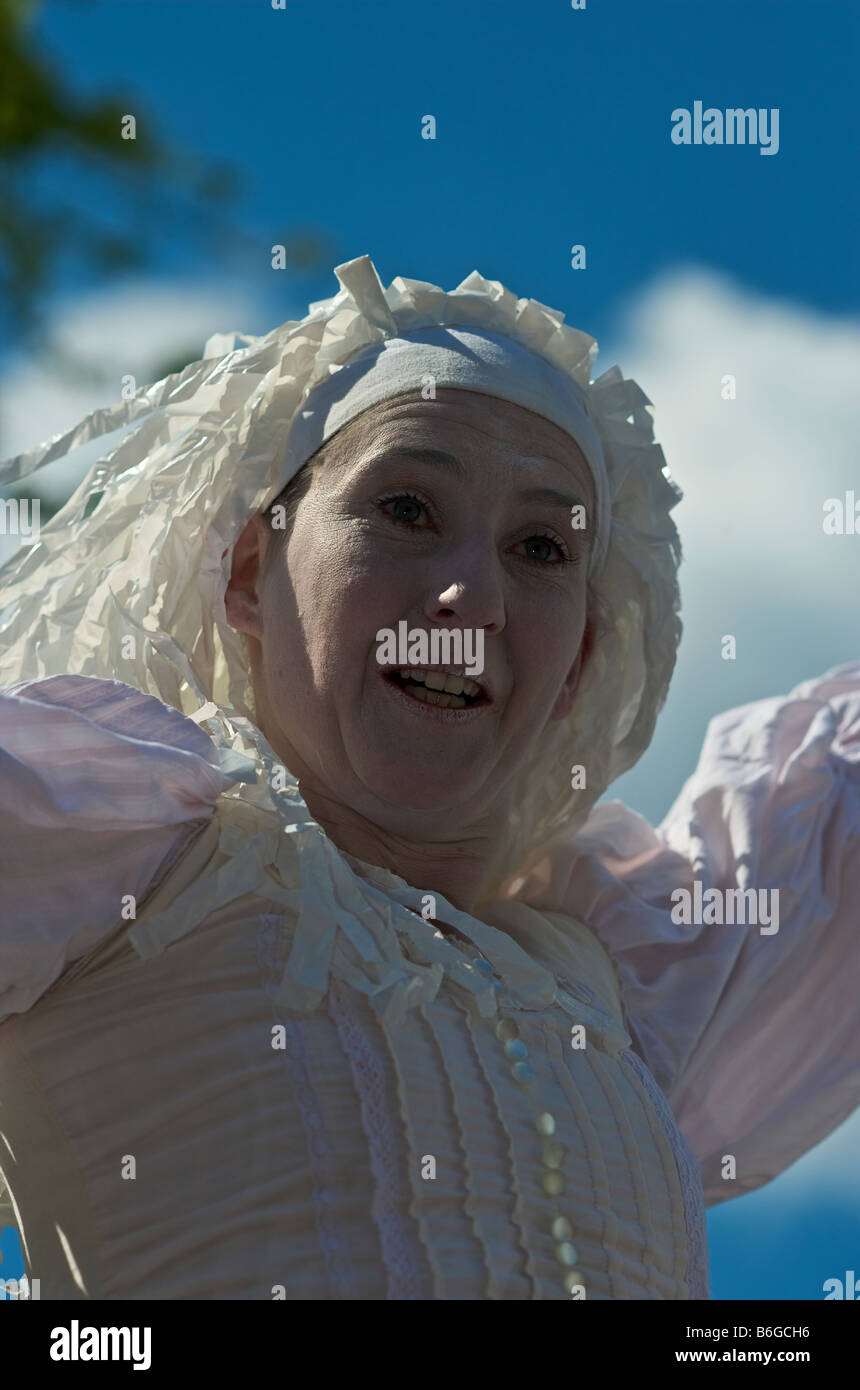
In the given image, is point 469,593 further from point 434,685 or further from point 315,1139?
point 315,1139

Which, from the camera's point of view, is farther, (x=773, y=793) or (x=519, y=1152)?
(x=773, y=793)

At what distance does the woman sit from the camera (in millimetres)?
2291

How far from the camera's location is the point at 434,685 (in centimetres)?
278

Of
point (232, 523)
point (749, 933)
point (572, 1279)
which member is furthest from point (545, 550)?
point (572, 1279)

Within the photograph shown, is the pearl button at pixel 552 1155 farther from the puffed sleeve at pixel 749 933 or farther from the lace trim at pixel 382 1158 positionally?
the puffed sleeve at pixel 749 933

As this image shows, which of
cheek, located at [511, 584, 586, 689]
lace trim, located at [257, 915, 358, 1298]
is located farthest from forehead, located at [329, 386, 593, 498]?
lace trim, located at [257, 915, 358, 1298]

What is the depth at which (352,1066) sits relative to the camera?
237cm

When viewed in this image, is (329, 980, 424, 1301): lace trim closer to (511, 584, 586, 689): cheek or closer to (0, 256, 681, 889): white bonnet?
(0, 256, 681, 889): white bonnet

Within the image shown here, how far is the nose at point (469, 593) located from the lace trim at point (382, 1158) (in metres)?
Result: 0.57

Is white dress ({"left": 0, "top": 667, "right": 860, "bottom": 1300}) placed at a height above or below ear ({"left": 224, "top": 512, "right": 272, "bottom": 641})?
below

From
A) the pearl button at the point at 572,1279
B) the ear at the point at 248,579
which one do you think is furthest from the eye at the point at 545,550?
the pearl button at the point at 572,1279
